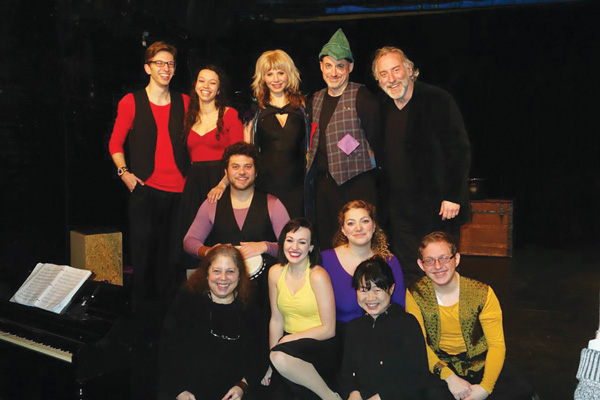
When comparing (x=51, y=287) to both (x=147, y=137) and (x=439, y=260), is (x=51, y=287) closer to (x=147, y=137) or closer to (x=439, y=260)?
(x=147, y=137)

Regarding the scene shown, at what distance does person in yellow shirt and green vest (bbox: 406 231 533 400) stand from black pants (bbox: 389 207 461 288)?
0.67m

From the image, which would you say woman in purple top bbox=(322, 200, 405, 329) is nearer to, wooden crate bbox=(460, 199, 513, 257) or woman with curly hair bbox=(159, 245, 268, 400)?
woman with curly hair bbox=(159, 245, 268, 400)

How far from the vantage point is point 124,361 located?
114 inches

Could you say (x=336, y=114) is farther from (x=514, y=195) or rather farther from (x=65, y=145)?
(x=514, y=195)

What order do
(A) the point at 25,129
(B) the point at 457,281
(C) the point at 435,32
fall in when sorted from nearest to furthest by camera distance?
(B) the point at 457,281 < (A) the point at 25,129 < (C) the point at 435,32

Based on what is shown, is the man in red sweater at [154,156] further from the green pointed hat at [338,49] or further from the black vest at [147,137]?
the green pointed hat at [338,49]

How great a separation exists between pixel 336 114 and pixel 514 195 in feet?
16.2

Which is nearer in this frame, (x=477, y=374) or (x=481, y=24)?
(x=477, y=374)

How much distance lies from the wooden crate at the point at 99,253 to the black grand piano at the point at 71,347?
1.15 m

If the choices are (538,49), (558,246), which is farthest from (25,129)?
(558,246)

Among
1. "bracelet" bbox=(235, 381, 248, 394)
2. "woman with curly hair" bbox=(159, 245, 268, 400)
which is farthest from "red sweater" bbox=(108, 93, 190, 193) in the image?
"bracelet" bbox=(235, 381, 248, 394)

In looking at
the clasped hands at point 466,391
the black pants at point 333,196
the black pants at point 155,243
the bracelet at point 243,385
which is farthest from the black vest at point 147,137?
the clasped hands at point 466,391

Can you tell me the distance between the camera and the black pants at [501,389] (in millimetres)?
2725

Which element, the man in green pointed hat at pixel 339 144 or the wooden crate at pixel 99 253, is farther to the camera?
the wooden crate at pixel 99 253
